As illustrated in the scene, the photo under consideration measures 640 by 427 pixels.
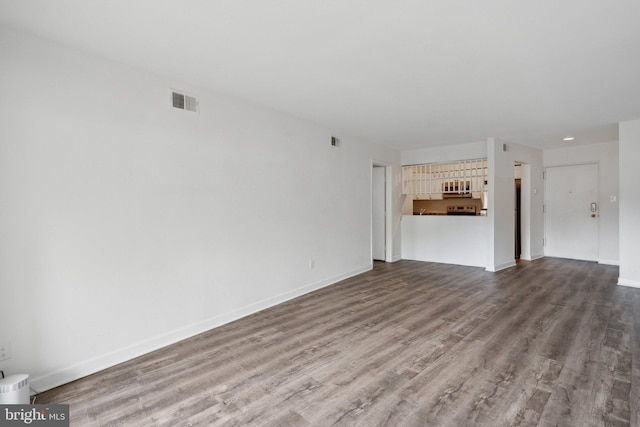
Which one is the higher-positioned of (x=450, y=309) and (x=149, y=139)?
(x=149, y=139)

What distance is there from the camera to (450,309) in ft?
12.6

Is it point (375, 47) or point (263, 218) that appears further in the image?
point (263, 218)

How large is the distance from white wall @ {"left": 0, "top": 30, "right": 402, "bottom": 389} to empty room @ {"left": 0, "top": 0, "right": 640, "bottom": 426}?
15 millimetres

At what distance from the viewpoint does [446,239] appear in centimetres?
669

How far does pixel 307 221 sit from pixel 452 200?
186 inches

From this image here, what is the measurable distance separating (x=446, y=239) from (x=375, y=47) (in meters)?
5.13

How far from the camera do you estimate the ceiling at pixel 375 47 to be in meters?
2.00

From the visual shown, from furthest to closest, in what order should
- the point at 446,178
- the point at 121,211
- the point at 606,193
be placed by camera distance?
the point at 446,178, the point at 606,193, the point at 121,211

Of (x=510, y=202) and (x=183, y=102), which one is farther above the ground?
(x=183, y=102)

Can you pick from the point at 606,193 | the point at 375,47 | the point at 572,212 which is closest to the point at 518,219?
the point at 572,212

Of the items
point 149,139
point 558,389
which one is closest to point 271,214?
point 149,139

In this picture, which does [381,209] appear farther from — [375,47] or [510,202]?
[375,47]

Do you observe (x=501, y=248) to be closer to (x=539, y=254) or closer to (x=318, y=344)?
(x=539, y=254)

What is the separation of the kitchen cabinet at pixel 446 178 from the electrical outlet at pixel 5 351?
666 centimetres
